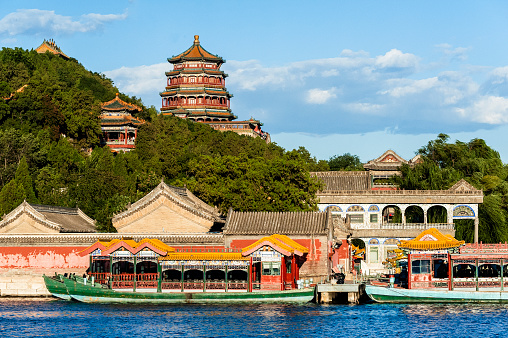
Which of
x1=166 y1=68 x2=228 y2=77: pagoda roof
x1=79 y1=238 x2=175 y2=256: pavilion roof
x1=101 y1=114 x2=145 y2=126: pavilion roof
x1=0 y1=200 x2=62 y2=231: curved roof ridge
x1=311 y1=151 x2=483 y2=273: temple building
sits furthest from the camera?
x1=166 y1=68 x2=228 y2=77: pagoda roof

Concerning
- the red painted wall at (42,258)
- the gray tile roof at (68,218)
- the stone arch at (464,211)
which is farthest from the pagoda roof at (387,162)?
the red painted wall at (42,258)

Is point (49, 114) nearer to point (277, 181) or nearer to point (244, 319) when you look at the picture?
point (277, 181)

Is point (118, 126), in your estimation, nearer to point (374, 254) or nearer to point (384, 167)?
point (384, 167)

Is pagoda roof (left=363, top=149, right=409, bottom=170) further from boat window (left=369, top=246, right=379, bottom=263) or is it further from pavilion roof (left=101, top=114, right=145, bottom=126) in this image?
pavilion roof (left=101, top=114, right=145, bottom=126)

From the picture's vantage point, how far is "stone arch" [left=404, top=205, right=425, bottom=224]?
69375mm

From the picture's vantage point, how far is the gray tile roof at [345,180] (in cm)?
7388

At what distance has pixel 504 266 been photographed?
46.2 metres

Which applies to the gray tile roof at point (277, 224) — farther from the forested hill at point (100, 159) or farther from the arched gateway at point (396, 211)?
the arched gateway at point (396, 211)

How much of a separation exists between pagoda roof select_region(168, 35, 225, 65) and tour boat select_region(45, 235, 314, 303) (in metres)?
70.4

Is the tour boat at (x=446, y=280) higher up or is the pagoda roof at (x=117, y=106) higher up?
the pagoda roof at (x=117, y=106)

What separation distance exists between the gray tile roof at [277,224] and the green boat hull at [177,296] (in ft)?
15.1

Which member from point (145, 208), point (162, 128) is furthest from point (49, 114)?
point (145, 208)

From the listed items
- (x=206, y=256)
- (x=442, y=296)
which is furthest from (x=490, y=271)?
(x=206, y=256)

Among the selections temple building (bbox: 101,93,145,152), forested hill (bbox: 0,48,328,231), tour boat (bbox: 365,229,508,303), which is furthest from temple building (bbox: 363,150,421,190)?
tour boat (bbox: 365,229,508,303)
